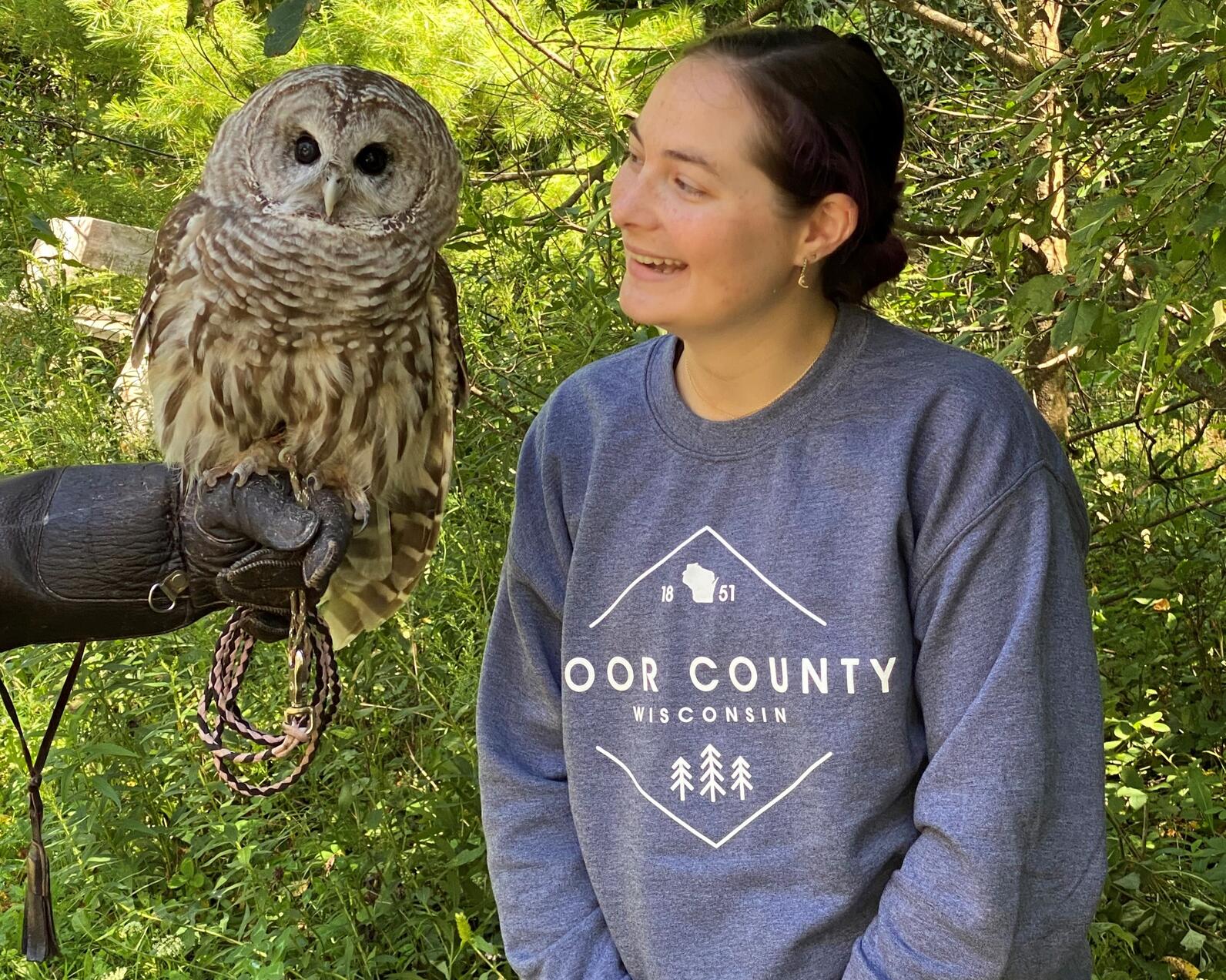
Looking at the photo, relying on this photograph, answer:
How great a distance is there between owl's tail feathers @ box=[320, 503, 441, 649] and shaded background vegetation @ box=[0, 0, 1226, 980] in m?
0.09

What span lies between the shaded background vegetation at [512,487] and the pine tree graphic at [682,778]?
69cm

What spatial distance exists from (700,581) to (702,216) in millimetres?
434

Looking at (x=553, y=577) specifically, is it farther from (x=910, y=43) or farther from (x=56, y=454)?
(x=910, y=43)

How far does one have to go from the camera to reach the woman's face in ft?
4.85

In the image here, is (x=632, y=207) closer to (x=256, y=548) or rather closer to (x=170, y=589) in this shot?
(x=256, y=548)

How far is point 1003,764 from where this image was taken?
53.6 inches

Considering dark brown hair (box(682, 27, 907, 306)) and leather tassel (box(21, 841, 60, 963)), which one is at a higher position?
dark brown hair (box(682, 27, 907, 306))

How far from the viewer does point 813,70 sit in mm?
1491

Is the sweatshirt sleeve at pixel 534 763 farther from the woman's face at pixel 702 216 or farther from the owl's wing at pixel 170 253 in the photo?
the owl's wing at pixel 170 253

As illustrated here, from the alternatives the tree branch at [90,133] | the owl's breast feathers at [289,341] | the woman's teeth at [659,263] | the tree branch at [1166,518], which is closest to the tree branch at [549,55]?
the owl's breast feathers at [289,341]

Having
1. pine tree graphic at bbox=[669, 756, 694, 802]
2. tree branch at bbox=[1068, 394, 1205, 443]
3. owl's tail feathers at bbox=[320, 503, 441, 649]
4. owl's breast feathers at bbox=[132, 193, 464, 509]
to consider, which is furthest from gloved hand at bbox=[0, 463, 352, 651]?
tree branch at bbox=[1068, 394, 1205, 443]

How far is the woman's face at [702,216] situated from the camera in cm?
148

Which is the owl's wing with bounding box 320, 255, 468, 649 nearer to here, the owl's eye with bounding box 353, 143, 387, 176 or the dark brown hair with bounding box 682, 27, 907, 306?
the owl's eye with bounding box 353, 143, 387, 176

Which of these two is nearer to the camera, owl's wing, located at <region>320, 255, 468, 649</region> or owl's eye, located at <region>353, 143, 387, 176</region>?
owl's eye, located at <region>353, 143, 387, 176</region>
